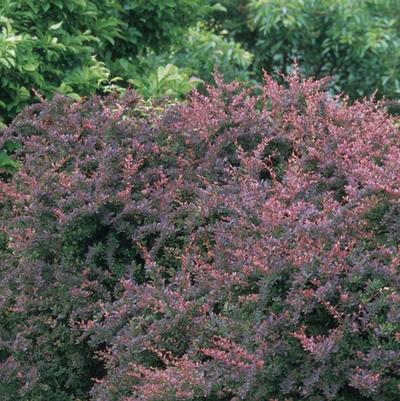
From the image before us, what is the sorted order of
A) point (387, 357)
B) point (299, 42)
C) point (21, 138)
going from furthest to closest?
point (299, 42)
point (21, 138)
point (387, 357)

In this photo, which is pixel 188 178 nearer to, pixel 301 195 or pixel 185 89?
pixel 301 195

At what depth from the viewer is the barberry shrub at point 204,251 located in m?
2.75

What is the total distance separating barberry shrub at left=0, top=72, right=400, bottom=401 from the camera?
275cm

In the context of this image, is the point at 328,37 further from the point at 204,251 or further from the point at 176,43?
the point at 204,251

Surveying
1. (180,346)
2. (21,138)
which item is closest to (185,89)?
(21,138)

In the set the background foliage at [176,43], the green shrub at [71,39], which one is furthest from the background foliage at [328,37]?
the green shrub at [71,39]

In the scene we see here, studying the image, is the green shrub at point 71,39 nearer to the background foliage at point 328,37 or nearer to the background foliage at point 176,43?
the background foliage at point 176,43

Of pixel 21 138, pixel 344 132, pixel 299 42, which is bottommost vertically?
pixel 299 42

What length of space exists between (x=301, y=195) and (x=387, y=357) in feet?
3.04

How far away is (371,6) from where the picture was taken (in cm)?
896

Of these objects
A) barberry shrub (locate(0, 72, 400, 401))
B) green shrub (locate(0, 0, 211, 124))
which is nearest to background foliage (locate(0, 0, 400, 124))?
green shrub (locate(0, 0, 211, 124))

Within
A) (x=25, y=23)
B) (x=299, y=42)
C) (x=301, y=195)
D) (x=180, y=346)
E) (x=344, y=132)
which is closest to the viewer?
(x=180, y=346)

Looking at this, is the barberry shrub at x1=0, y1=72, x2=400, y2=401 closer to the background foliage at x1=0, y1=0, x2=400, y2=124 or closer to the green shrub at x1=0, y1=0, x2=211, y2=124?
the green shrub at x1=0, y1=0, x2=211, y2=124

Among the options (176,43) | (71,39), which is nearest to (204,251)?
(71,39)
